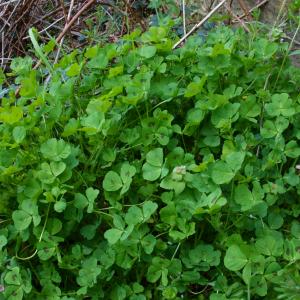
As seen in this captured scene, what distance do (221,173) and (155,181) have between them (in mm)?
249

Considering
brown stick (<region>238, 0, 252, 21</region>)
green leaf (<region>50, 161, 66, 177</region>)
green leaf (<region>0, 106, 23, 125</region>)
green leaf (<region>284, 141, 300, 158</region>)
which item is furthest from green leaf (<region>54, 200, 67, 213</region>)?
brown stick (<region>238, 0, 252, 21</region>)

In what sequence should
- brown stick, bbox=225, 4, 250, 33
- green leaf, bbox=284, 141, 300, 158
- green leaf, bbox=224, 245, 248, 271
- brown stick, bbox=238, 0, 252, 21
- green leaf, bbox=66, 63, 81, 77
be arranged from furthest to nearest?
brown stick, bbox=238, 0, 252, 21, brown stick, bbox=225, 4, 250, 33, green leaf, bbox=66, 63, 81, 77, green leaf, bbox=284, 141, 300, 158, green leaf, bbox=224, 245, 248, 271

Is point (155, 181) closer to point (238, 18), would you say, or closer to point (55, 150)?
point (55, 150)

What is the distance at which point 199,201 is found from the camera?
216 centimetres

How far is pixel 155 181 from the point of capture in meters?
2.30

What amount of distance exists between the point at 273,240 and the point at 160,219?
1.20ft

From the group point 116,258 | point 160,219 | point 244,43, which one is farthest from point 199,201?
point 244,43

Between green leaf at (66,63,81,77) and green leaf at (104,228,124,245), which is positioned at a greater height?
green leaf at (66,63,81,77)

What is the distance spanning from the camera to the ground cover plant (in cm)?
216

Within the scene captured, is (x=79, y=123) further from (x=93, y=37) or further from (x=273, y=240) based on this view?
(x=93, y=37)

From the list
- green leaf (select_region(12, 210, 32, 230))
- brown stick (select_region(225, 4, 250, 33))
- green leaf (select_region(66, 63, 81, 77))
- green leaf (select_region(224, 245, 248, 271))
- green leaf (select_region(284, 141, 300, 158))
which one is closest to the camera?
green leaf (select_region(224, 245, 248, 271))

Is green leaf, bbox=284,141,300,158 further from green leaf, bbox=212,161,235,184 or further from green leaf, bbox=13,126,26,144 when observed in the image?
green leaf, bbox=13,126,26,144

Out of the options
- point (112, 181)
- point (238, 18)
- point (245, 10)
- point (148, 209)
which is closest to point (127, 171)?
point (112, 181)

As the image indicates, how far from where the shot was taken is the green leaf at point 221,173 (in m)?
2.14
